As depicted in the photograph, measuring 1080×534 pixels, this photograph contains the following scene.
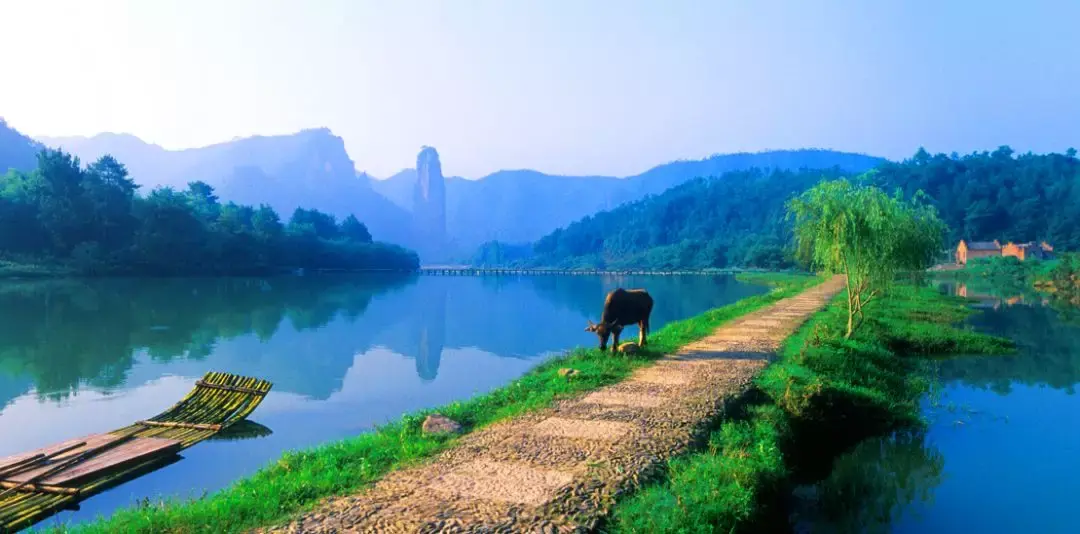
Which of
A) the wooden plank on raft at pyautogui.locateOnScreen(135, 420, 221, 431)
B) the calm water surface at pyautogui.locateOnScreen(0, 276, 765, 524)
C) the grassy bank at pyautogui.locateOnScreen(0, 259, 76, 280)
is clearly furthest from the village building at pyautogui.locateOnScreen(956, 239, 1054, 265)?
the grassy bank at pyautogui.locateOnScreen(0, 259, 76, 280)

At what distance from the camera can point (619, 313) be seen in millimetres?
16297

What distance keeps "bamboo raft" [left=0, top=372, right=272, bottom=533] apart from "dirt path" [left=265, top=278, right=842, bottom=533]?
16.1 ft

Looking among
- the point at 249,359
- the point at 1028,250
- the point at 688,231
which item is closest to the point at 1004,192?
the point at 1028,250

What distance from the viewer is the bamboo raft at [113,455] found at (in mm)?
9109

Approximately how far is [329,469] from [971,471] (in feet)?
33.2

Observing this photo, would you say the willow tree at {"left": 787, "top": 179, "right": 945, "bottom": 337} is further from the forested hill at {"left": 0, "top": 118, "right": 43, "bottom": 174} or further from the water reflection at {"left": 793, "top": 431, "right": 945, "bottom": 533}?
the forested hill at {"left": 0, "top": 118, "right": 43, "bottom": 174}

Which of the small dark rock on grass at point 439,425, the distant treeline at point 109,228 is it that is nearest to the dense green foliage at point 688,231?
the distant treeline at point 109,228

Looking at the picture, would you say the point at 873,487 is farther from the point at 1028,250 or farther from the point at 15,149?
the point at 15,149

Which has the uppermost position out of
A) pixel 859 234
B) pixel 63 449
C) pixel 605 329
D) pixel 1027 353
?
pixel 859 234

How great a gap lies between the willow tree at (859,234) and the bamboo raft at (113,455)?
14796 millimetres

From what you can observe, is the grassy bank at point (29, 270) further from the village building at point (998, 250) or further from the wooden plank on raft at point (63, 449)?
the village building at point (998, 250)

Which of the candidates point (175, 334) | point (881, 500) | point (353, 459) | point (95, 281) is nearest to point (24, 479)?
point (353, 459)

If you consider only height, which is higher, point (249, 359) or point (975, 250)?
point (975, 250)

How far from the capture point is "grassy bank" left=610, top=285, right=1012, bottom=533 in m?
6.84
